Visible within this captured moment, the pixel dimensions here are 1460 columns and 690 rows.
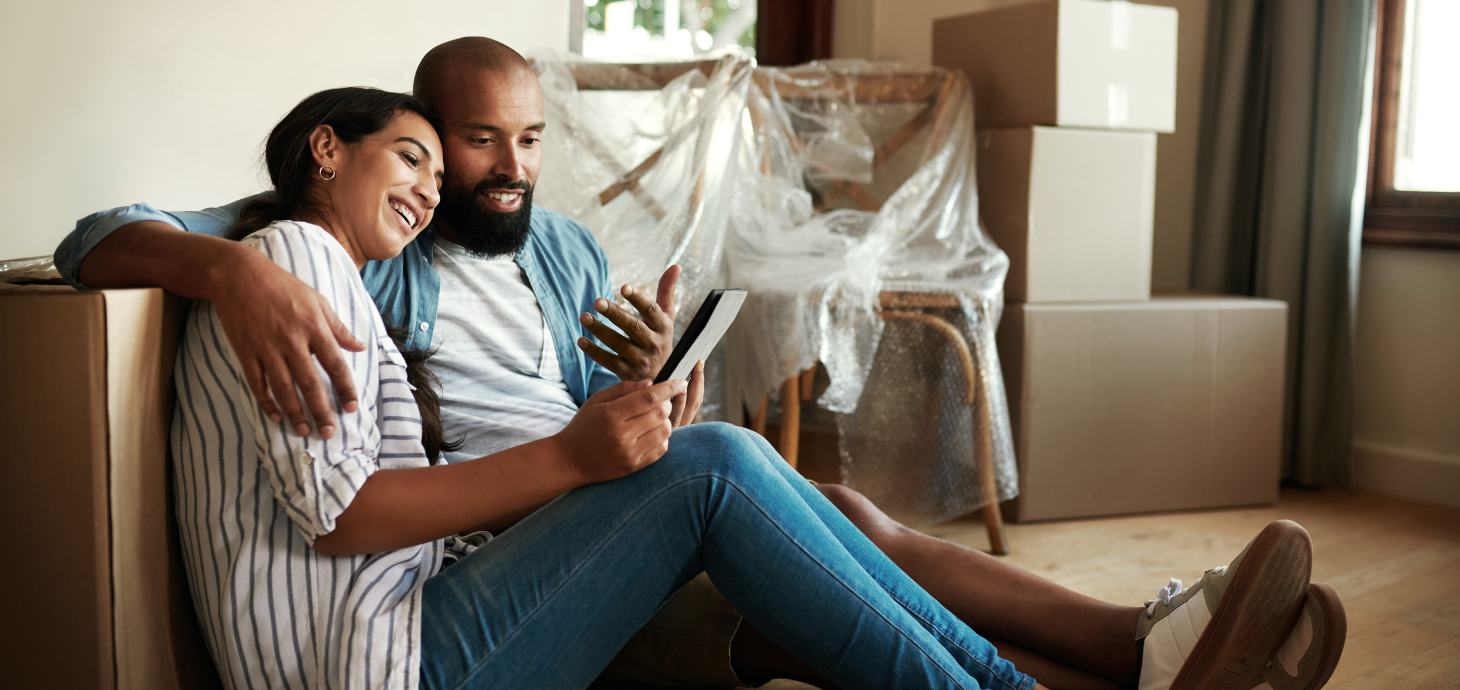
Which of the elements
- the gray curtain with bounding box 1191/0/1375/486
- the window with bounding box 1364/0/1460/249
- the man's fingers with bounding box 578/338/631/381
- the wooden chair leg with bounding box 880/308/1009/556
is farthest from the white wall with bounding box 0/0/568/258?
the window with bounding box 1364/0/1460/249

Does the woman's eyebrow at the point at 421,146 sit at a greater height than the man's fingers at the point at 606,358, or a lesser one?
greater

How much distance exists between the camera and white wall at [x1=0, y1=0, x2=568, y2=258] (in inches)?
59.2

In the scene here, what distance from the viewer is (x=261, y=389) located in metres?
0.78

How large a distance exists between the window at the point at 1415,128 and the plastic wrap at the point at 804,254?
105 centimetres

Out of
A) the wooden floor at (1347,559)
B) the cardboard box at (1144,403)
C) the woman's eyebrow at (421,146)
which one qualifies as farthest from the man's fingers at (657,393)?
the cardboard box at (1144,403)

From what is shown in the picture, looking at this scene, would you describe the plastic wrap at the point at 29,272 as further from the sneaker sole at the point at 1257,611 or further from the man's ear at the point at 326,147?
the sneaker sole at the point at 1257,611

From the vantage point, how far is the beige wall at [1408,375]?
7.98 feet

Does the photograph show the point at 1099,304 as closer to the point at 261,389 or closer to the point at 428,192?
the point at 428,192

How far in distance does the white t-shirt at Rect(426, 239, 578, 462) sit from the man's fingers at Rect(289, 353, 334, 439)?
446 mm

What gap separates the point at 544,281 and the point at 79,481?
2.16 feet

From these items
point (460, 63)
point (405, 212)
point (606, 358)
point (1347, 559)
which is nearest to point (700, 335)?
point (606, 358)

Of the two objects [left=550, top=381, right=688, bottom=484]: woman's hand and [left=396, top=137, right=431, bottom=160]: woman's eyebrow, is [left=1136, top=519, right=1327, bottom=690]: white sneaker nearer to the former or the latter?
[left=550, top=381, right=688, bottom=484]: woman's hand

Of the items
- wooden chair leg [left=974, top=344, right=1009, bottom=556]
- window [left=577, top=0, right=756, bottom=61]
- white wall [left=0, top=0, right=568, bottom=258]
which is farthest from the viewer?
window [left=577, top=0, right=756, bottom=61]

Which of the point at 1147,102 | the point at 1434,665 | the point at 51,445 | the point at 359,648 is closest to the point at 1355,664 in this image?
the point at 1434,665
